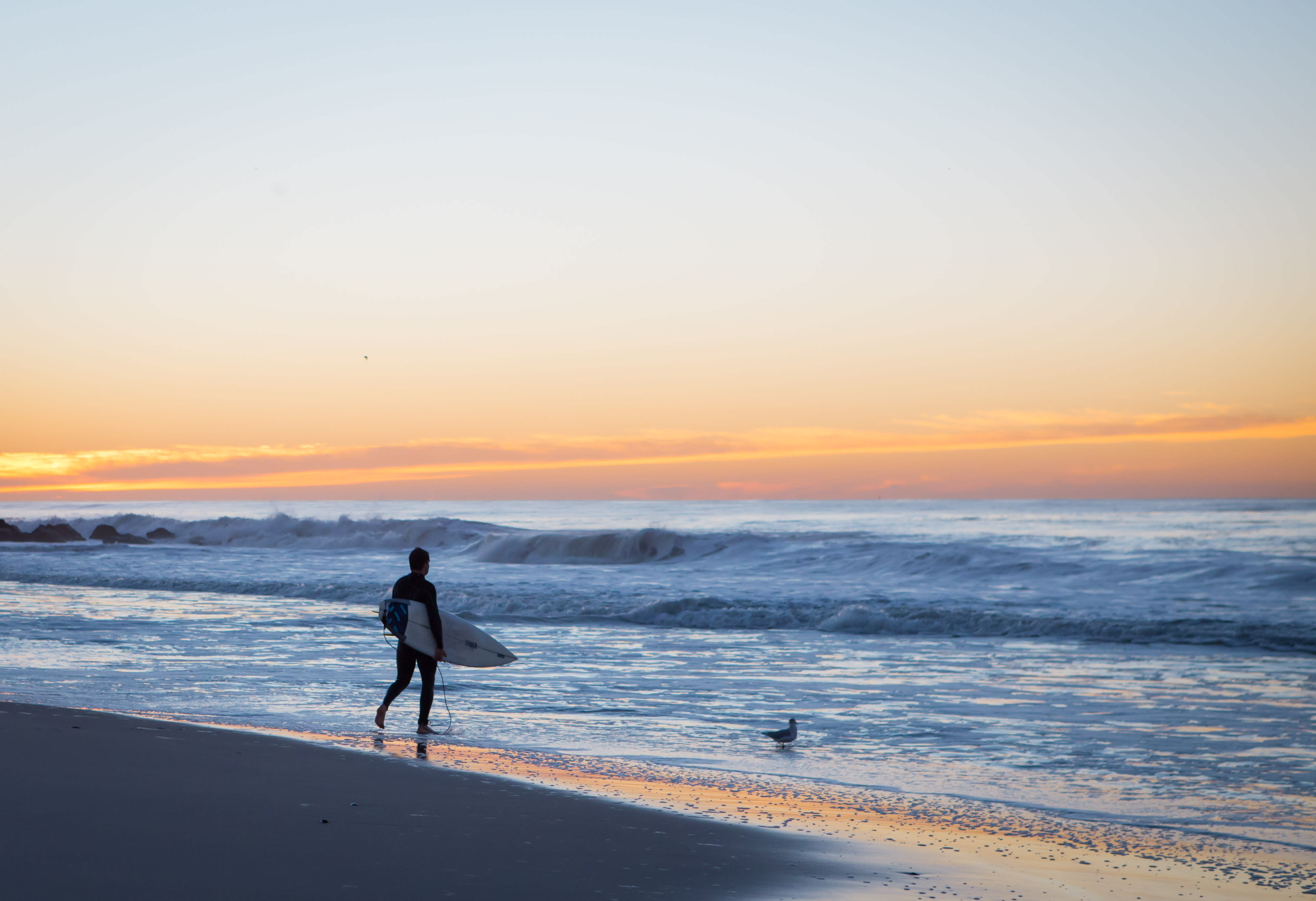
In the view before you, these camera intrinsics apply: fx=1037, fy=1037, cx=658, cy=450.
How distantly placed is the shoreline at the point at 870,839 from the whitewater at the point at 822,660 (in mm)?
480

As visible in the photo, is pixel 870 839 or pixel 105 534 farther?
pixel 105 534

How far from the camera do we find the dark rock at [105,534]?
Answer: 51.4 meters

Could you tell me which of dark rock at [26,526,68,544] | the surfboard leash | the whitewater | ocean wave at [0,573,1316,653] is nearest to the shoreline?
the whitewater

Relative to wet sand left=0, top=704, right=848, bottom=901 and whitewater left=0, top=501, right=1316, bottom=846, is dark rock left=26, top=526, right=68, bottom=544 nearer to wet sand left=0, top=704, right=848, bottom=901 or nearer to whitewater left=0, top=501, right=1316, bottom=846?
whitewater left=0, top=501, right=1316, bottom=846

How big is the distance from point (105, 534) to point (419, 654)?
5003cm

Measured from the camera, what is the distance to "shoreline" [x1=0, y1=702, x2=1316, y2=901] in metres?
4.87

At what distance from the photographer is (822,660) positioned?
14.1 meters

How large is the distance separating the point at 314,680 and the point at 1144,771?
8351mm

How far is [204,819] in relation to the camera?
5137 millimetres

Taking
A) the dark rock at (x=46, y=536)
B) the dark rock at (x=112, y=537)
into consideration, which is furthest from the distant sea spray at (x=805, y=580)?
the dark rock at (x=112, y=537)

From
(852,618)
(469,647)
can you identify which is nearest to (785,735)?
(469,647)

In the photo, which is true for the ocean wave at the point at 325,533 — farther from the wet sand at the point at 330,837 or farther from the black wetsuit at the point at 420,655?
the wet sand at the point at 330,837

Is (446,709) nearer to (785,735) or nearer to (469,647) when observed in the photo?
(469,647)

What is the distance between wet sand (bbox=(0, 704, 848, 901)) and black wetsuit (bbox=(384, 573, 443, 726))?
184cm
